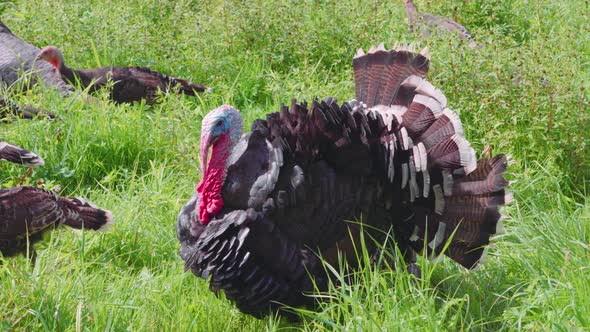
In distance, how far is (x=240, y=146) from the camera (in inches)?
140

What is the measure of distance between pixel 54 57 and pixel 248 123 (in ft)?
6.01

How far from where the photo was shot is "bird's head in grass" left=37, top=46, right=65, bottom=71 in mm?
6238

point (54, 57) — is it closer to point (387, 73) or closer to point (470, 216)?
point (387, 73)

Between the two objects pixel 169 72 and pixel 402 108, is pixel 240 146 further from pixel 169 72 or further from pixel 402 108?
pixel 169 72

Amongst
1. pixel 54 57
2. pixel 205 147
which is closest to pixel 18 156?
pixel 205 147

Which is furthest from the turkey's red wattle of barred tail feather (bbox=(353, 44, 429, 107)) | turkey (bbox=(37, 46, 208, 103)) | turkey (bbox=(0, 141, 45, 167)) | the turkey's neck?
the turkey's neck

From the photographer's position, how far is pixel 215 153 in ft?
11.6

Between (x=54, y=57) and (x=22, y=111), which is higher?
(x=54, y=57)

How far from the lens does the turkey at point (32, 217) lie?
397cm

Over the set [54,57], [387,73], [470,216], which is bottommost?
[470,216]

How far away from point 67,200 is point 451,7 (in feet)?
12.4

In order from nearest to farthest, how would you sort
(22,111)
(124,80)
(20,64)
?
Answer: (22,111) < (124,80) < (20,64)

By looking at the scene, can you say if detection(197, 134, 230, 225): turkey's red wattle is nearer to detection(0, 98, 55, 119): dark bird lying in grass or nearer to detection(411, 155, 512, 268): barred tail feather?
detection(411, 155, 512, 268): barred tail feather

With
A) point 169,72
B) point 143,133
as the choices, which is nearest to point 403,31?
point 169,72
